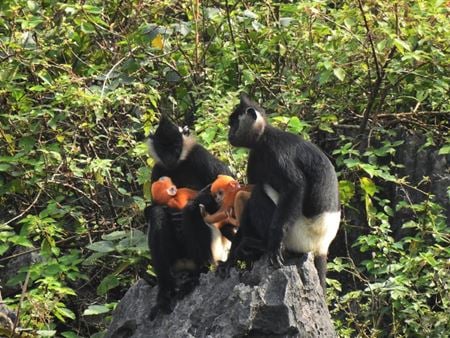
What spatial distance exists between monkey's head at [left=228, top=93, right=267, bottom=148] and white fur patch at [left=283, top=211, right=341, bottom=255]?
529 mm

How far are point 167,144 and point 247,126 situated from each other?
637 millimetres

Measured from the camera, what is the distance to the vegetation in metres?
6.80

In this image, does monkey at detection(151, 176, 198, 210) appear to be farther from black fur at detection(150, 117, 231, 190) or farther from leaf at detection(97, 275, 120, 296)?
leaf at detection(97, 275, 120, 296)

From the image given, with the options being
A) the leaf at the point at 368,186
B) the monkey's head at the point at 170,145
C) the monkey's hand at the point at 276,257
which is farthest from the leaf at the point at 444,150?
the monkey's hand at the point at 276,257

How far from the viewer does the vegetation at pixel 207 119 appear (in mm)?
6797

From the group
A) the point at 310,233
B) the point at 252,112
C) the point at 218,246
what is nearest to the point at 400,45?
the point at 252,112

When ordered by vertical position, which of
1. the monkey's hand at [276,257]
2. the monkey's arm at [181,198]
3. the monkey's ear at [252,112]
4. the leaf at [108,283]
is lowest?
the leaf at [108,283]

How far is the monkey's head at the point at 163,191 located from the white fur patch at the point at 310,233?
0.73 m

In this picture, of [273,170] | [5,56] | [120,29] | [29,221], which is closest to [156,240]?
[273,170]

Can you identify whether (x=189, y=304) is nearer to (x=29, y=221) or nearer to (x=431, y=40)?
(x=29, y=221)

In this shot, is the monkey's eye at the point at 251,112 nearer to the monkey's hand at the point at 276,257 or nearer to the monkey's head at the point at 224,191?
the monkey's head at the point at 224,191

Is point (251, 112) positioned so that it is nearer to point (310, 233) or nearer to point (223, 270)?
point (310, 233)

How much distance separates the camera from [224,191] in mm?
5359

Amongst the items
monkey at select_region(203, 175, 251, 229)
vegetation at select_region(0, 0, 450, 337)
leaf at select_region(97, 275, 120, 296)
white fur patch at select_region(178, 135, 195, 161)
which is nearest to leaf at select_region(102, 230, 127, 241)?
vegetation at select_region(0, 0, 450, 337)
